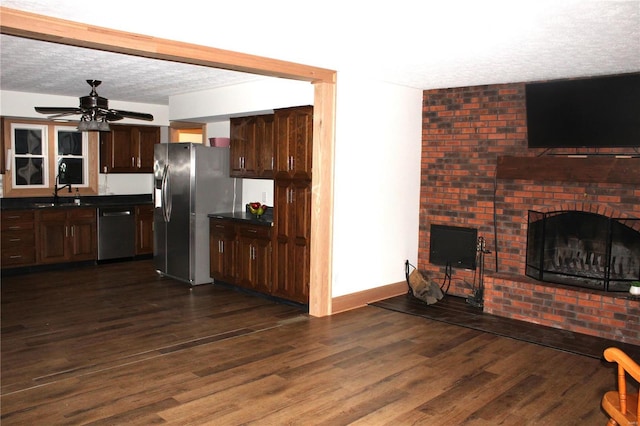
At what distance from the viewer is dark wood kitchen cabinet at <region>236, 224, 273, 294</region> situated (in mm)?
5980

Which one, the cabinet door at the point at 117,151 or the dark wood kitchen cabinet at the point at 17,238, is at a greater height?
the cabinet door at the point at 117,151

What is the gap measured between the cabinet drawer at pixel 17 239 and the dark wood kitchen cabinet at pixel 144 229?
1485 millimetres

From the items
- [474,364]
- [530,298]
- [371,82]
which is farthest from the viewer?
[371,82]

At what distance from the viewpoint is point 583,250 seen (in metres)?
5.28

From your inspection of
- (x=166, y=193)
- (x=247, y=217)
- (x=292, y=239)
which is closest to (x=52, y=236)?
(x=166, y=193)

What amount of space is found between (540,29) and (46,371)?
13.5 ft

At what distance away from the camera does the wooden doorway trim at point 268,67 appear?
334 cm

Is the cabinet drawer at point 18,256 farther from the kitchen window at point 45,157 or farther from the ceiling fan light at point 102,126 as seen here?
the ceiling fan light at point 102,126

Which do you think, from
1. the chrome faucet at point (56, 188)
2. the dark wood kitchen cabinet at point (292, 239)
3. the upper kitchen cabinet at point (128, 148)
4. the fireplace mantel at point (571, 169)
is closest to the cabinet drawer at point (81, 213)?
the chrome faucet at point (56, 188)

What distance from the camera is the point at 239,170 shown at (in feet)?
21.6

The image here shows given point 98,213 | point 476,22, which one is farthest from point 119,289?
point 476,22

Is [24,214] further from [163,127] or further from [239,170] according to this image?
[239,170]

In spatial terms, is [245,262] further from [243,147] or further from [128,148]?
[128,148]

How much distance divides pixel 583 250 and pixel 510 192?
919 mm
